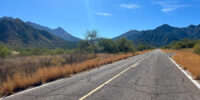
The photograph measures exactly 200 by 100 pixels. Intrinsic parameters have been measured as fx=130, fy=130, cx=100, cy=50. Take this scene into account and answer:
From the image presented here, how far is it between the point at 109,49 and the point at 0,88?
52.0m

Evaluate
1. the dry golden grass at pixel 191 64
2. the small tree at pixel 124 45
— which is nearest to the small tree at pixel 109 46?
the small tree at pixel 124 45

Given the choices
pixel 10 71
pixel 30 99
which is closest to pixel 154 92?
pixel 30 99

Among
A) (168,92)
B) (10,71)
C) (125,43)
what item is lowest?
(168,92)

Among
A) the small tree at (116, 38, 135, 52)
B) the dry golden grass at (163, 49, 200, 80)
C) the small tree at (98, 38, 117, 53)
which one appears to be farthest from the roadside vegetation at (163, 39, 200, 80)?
the small tree at (98, 38, 117, 53)

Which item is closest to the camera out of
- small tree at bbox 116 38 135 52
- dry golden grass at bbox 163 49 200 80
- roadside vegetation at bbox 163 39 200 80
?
dry golden grass at bbox 163 49 200 80

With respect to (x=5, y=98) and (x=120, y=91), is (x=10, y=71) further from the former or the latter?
(x=120, y=91)

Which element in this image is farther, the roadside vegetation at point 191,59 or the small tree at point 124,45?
the small tree at point 124,45

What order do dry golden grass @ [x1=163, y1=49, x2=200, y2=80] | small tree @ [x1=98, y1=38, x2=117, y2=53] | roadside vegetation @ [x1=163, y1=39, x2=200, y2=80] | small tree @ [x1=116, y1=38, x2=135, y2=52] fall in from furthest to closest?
small tree @ [x1=98, y1=38, x2=117, y2=53], small tree @ [x1=116, y1=38, x2=135, y2=52], roadside vegetation @ [x1=163, y1=39, x2=200, y2=80], dry golden grass @ [x1=163, y1=49, x2=200, y2=80]

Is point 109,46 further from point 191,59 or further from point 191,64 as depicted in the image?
point 191,64

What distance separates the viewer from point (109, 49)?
57000 millimetres

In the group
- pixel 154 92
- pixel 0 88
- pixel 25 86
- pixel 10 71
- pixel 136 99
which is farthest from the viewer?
pixel 10 71

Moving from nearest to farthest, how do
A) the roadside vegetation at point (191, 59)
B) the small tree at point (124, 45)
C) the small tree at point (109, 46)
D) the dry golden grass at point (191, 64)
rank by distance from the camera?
1. the dry golden grass at point (191, 64)
2. the roadside vegetation at point (191, 59)
3. the small tree at point (124, 45)
4. the small tree at point (109, 46)

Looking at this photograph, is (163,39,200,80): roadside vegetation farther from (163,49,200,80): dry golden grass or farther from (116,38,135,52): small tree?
(116,38,135,52): small tree

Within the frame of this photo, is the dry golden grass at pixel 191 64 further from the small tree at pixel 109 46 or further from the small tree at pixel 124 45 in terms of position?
the small tree at pixel 109 46
